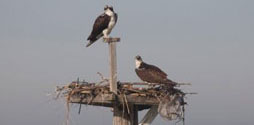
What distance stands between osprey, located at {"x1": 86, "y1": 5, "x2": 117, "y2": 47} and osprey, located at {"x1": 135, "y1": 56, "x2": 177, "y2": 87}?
3.24 ft

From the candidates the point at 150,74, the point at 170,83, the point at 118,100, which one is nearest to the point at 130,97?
the point at 118,100

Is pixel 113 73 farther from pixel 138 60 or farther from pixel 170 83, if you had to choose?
pixel 138 60

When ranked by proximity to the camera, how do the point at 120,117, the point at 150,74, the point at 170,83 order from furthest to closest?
the point at 150,74 < the point at 170,83 < the point at 120,117

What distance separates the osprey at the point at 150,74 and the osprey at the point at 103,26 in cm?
99

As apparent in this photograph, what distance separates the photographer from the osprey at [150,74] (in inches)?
281

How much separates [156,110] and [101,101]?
2.51ft

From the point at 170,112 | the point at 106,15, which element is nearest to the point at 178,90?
the point at 170,112

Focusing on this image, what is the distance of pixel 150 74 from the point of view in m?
7.75

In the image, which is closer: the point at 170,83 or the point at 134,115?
the point at 134,115

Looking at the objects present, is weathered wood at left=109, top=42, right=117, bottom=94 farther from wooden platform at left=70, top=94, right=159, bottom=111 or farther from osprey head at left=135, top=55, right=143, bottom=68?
osprey head at left=135, top=55, right=143, bottom=68

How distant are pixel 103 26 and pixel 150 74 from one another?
1.34m

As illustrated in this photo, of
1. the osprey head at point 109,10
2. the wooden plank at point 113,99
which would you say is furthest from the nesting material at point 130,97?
the osprey head at point 109,10

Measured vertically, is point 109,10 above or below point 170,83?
above

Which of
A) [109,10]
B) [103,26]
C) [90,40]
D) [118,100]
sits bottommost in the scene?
[118,100]
